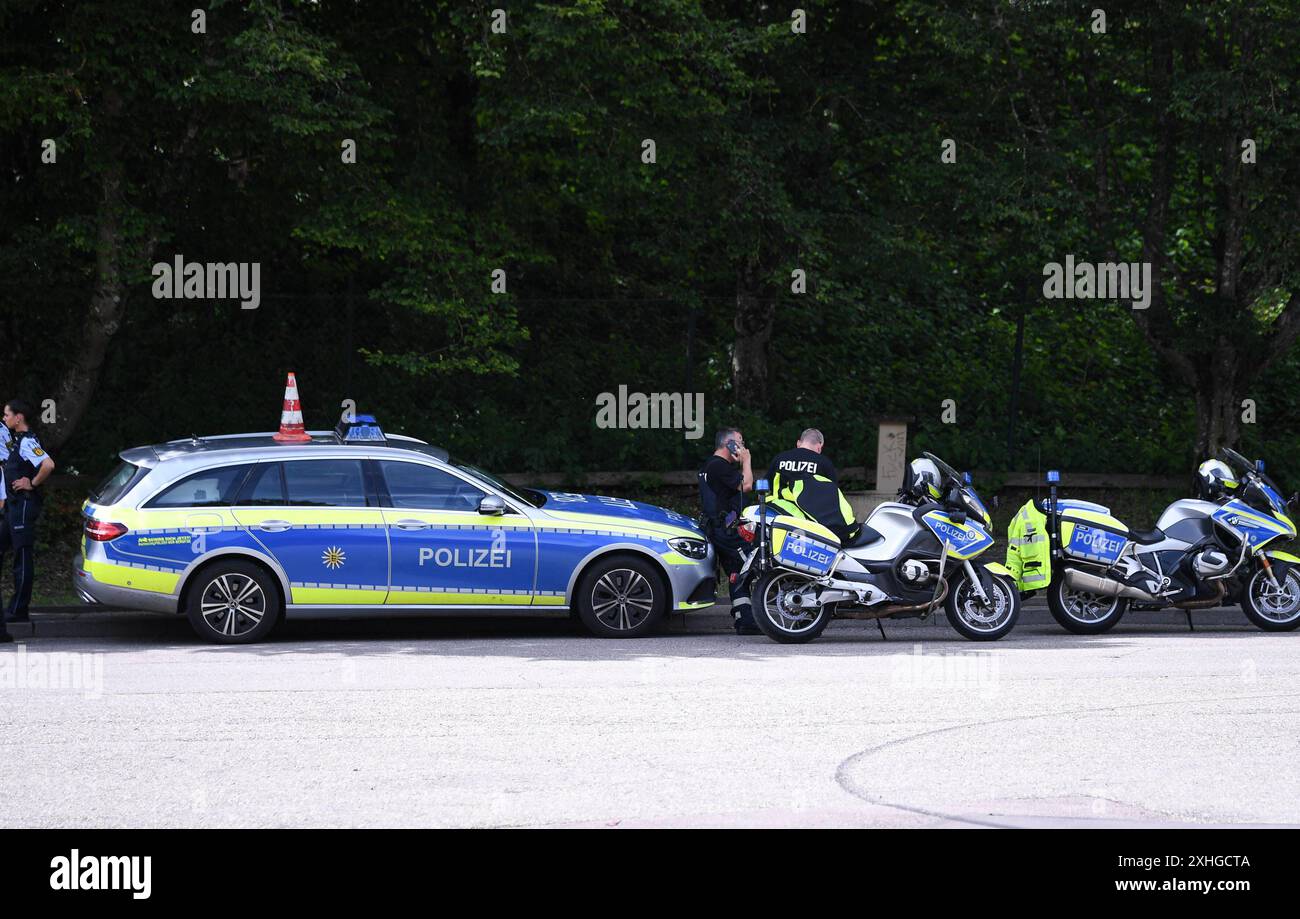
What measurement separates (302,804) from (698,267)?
13.4 m

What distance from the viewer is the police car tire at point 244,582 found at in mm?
11641

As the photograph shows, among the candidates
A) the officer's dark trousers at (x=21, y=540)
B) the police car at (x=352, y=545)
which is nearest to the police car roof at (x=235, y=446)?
the police car at (x=352, y=545)

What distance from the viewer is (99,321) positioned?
15.9 m

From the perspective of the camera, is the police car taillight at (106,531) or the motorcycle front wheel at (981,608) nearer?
the police car taillight at (106,531)

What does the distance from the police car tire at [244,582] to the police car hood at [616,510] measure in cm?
214

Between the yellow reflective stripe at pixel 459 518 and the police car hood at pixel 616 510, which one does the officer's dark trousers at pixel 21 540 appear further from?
the police car hood at pixel 616 510

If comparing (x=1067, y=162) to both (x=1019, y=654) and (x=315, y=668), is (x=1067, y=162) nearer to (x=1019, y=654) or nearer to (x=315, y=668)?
(x=1019, y=654)

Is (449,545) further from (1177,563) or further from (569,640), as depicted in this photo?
(1177,563)

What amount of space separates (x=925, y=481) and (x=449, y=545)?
365cm

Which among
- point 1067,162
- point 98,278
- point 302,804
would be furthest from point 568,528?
point 1067,162

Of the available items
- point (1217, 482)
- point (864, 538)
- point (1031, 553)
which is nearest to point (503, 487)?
point (864, 538)

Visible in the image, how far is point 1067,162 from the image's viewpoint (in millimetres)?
16750

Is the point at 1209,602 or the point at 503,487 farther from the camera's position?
the point at 1209,602

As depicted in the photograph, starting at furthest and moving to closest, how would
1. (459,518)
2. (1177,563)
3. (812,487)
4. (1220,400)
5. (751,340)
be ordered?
(751,340), (1220,400), (1177,563), (812,487), (459,518)
